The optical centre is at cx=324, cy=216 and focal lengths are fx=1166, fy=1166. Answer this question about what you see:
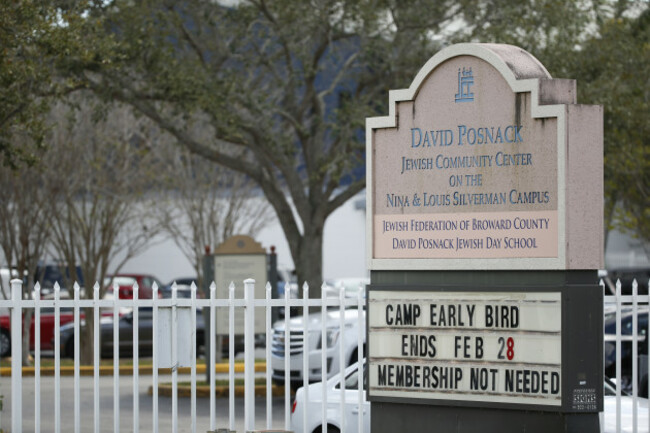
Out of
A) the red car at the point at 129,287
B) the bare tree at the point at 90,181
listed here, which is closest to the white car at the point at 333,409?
the bare tree at the point at 90,181

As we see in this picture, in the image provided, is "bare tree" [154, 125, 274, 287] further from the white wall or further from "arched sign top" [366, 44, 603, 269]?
"arched sign top" [366, 44, 603, 269]

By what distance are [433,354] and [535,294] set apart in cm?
95

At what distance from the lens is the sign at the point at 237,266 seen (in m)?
19.1

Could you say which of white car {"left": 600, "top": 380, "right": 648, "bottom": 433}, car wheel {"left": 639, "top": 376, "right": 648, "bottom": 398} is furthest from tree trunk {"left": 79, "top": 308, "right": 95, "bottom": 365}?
white car {"left": 600, "top": 380, "right": 648, "bottom": 433}

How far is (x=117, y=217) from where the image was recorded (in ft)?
81.7

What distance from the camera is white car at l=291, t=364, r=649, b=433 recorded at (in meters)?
10.0

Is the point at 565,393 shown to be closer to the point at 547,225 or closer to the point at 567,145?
the point at 547,225

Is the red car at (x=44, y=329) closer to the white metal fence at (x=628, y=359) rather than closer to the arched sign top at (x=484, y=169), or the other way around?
the white metal fence at (x=628, y=359)

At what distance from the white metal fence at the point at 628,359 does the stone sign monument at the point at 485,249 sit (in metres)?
0.52

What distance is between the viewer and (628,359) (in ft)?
52.9

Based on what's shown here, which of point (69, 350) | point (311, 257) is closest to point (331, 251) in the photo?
point (69, 350)

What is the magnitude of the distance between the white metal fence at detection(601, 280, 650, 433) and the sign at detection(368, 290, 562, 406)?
25.0 inches

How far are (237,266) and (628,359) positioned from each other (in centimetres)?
650

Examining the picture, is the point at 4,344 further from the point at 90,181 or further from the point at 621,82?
the point at 621,82
